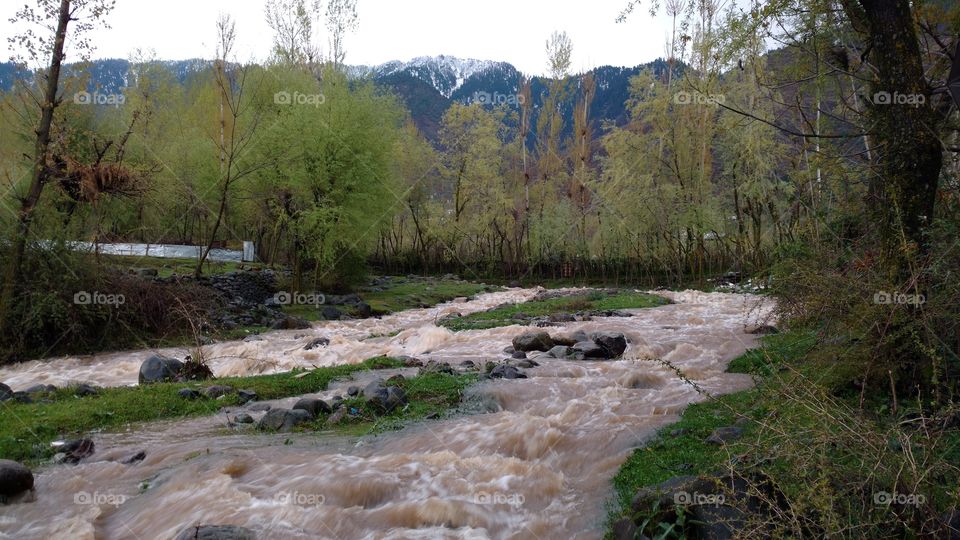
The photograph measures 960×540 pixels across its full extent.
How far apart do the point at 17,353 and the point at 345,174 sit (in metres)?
13.8

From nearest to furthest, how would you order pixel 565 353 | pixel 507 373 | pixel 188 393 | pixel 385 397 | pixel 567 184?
pixel 385 397, pixel 188 393, pixel 507 373, pixel 565 353, pixel 567 184

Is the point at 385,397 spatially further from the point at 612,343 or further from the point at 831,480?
the point at 831,480

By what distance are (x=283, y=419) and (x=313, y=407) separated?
557 millimetres

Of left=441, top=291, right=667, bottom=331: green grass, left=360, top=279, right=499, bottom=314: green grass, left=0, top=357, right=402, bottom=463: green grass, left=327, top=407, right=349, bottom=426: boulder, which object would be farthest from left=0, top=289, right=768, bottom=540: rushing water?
left=360, top=279, right=499, bottom=314: green grass

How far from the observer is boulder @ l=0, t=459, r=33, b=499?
17.8ft

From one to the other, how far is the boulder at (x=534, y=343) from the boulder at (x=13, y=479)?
28.8ft

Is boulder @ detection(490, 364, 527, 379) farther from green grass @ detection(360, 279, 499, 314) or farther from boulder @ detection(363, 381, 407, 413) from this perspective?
green grass @ detection(360, 279, 499, 314)

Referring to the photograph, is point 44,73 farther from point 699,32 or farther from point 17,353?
point 699,32

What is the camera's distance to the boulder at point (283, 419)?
749 cm

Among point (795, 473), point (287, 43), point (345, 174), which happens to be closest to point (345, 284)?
point (345, 174)

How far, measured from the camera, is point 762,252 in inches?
1147

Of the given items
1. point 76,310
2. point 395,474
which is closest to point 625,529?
point 395,474

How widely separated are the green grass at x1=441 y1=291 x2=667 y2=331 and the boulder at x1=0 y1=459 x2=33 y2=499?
11752mm

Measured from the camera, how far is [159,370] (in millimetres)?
10680
